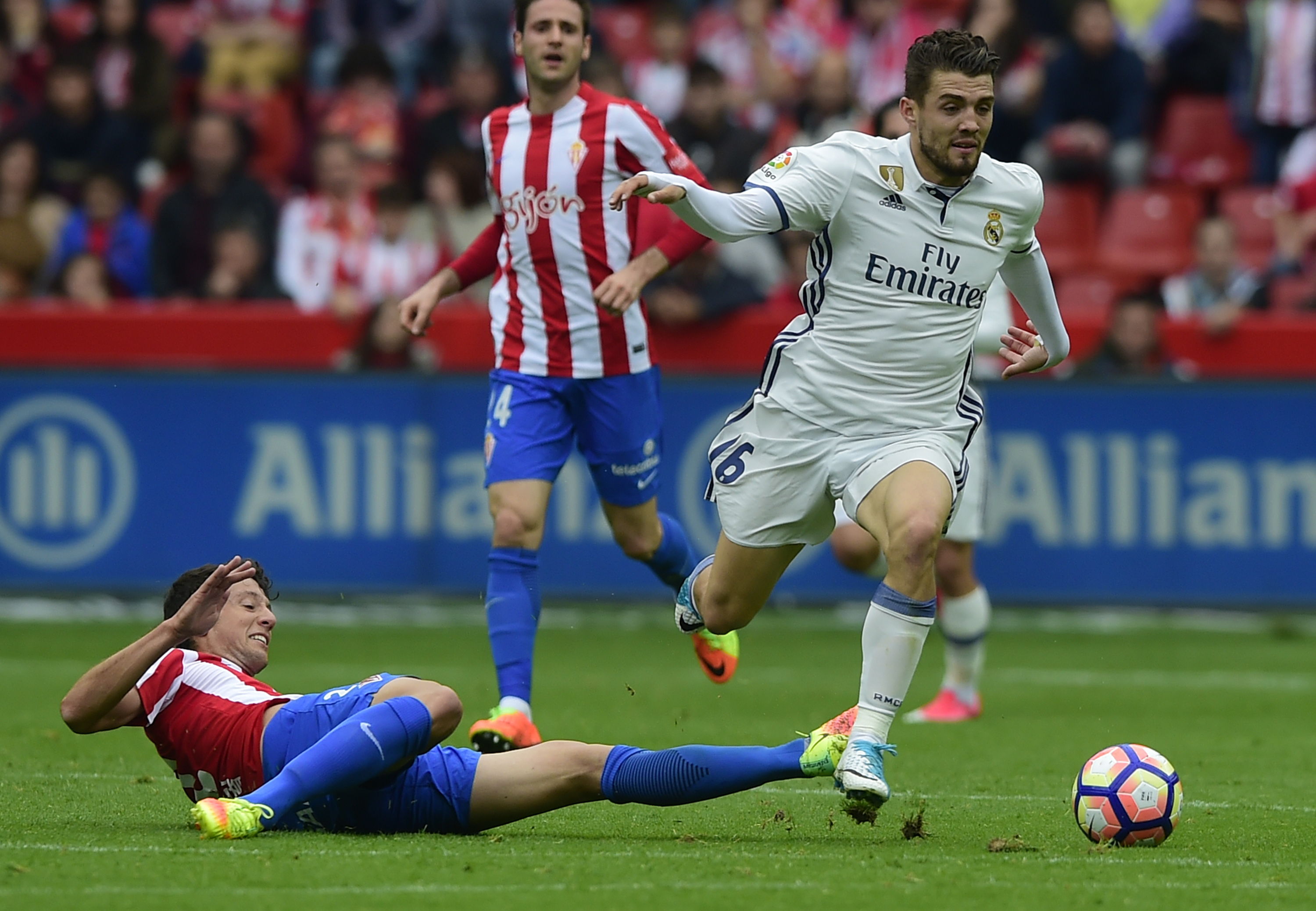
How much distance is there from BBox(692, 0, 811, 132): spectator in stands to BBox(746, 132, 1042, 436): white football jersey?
9.69m

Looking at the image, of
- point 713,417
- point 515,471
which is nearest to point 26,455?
point 713,417

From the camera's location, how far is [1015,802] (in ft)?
22.1

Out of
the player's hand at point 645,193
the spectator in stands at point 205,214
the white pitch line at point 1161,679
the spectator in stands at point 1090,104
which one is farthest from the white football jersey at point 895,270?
the spectator in stands at point 1090,104

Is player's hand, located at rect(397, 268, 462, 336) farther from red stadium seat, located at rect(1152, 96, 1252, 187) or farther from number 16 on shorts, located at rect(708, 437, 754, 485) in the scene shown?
red stadium seat, located at rect(1152, 96, 1252, 187)

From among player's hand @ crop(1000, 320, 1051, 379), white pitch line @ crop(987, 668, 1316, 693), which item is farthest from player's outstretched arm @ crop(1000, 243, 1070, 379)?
white pitch line @ crop(987, 668, 1316, 693)

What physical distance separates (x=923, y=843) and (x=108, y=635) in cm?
709

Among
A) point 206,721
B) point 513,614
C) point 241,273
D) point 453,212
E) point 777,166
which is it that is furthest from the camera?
point 453,212

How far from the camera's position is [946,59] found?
6250mm

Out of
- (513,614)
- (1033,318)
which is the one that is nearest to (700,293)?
(513,614)

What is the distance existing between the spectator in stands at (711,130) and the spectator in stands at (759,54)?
981 mm

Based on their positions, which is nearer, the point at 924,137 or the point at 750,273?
the point at 924,137

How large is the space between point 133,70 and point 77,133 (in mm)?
694

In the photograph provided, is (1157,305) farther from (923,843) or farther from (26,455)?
(923,843)

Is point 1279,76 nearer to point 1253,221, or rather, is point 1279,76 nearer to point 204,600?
point 1253,221
